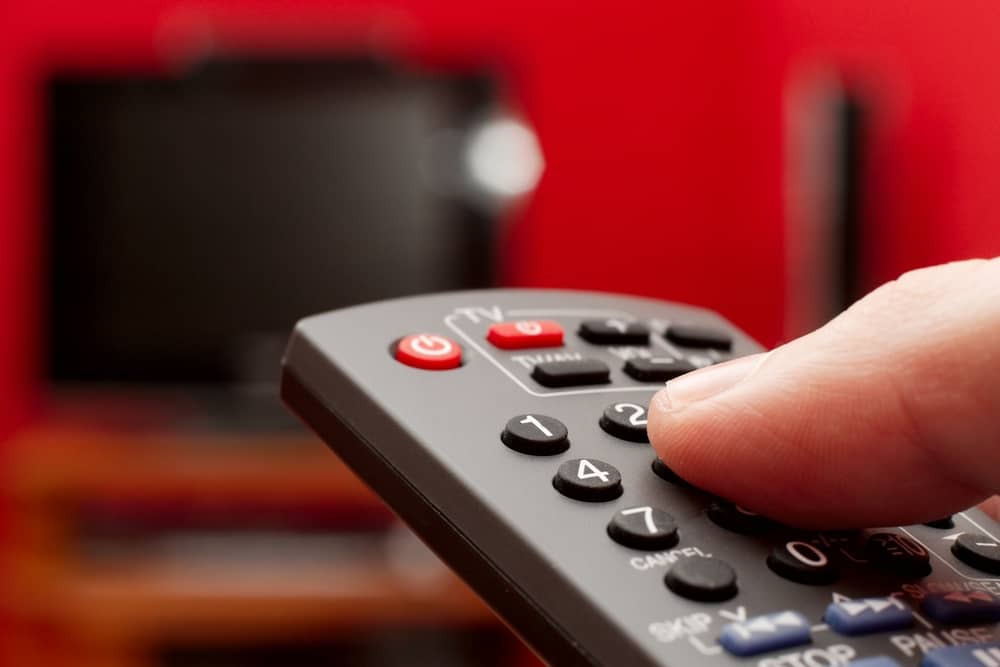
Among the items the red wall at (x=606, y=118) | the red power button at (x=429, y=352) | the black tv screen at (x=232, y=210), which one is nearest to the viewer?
the red power button at (x=429, y=352)

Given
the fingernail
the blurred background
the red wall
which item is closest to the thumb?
the fingernail

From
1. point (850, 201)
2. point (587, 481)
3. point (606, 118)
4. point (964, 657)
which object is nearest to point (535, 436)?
point (587, 481)

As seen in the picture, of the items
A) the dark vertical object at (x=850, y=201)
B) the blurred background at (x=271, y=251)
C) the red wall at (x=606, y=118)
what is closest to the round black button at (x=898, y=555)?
the blurred background at (x=271, y=251)

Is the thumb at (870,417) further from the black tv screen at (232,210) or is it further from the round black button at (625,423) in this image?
the black tv screen at (232,210)

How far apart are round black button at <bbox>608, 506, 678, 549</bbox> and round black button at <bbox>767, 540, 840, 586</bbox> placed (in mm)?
27

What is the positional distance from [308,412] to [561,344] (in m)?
0.10

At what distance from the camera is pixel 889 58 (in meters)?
1.70

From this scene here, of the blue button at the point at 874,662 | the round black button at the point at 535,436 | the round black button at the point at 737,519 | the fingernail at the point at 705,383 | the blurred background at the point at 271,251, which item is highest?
the fingernail at the point at 705,383

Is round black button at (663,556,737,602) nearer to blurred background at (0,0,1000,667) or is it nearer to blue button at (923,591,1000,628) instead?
blue button at (923,591,1000,628)

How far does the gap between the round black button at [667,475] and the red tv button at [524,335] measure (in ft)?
0.28

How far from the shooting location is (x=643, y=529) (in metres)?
0.30

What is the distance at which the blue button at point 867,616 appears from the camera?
282 mm

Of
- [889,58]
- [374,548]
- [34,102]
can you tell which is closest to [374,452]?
[374,548]

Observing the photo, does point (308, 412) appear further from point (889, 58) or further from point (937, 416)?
point (889, 58)
